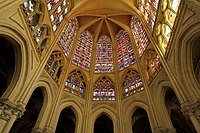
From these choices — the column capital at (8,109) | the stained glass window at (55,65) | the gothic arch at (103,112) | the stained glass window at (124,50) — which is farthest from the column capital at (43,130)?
the stained glass window at (124,50)

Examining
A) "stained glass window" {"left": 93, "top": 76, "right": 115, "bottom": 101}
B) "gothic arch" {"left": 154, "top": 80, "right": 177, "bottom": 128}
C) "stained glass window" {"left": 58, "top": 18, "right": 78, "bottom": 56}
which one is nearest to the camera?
"gothic arch" {"left": 154, "top": 80, "right": 177, "bottom": 128}

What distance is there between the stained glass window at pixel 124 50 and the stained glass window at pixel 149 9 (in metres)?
3.54

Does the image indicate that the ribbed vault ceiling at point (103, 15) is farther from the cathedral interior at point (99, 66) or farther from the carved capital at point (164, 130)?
the carved capital at point (164, 130)

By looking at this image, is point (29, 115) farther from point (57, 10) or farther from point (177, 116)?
point (177, 116)

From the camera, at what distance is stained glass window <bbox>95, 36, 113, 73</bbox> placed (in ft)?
51.9

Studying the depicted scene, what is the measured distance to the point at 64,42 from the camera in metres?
14.6

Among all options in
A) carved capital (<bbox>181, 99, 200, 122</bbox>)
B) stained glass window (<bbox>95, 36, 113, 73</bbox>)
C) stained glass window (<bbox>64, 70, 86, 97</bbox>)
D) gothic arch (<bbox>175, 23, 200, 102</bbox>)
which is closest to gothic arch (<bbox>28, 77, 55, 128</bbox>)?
stained glass window (<bbox>64, 70, 86, 97</bbox>)

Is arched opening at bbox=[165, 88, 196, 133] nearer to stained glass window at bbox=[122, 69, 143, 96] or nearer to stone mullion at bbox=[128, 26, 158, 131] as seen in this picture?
→ stone mullion at bbox=[128, 26, 158, 131]

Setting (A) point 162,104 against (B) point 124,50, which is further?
(B) point 124,50

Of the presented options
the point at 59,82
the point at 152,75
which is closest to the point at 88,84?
the point at 59,82

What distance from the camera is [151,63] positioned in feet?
41.4

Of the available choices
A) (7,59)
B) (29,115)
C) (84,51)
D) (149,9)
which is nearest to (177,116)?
(149,9)

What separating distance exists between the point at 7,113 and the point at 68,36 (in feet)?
31.2

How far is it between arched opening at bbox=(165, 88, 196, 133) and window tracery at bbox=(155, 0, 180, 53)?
3422mm
